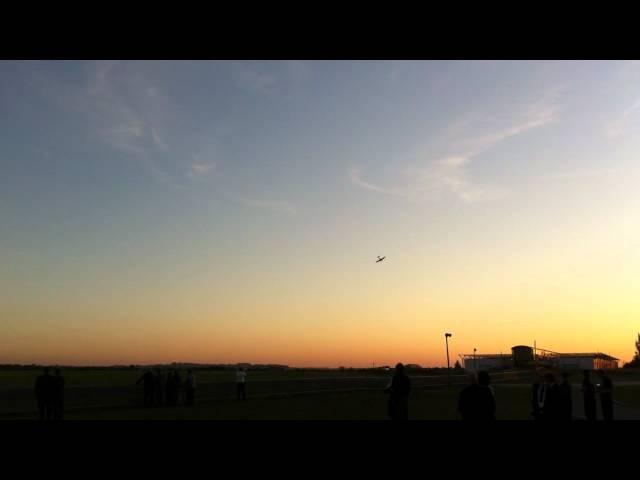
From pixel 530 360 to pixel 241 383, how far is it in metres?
72.7

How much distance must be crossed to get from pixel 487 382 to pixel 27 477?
4406 mm

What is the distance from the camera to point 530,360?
89.8 m

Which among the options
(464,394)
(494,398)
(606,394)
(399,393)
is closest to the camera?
(464,394)

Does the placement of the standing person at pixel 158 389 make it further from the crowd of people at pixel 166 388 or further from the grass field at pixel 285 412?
the grass field at pixel 285 412

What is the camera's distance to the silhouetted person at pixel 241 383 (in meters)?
25.3

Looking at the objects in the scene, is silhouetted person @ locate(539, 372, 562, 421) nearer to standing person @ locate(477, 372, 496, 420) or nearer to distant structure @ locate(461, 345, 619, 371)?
standing person @ locate(477, 372, 496, 420)

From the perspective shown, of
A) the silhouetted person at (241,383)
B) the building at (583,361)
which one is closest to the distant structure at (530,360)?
the building at (583,361)

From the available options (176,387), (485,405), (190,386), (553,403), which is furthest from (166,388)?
(485,405)

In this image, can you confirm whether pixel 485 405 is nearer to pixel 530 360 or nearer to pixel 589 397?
pixel 589 397

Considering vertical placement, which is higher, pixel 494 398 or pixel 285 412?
pixel 494 398

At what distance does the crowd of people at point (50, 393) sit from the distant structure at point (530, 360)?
73.2 meters

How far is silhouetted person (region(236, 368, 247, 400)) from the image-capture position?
25.3 metres
